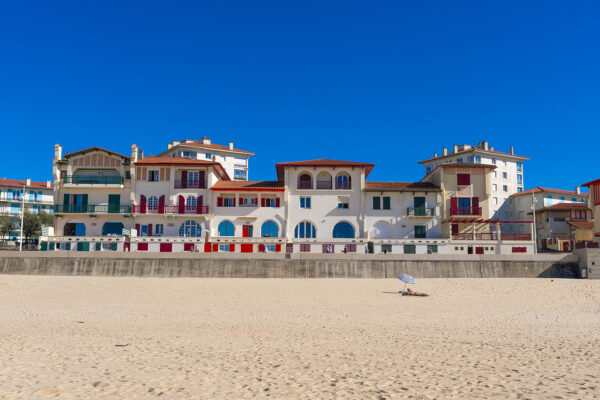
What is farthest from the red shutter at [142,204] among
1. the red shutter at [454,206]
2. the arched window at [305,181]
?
the red shutter at [454,206]

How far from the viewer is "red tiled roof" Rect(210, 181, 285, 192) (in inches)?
1683

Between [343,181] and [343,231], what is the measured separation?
503 cm

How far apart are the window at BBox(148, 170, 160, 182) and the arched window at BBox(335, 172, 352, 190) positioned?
57.8ft

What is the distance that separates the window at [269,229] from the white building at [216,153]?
2594 centimetres

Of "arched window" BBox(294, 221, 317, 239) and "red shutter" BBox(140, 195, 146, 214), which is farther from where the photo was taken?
"arched window" BBox(294, 221, 317, 239)

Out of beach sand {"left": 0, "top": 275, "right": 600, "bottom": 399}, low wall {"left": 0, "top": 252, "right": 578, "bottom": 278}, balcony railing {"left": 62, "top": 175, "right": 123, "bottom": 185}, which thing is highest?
balcony railing {"left": 62, "top": 175, "right": 123, "bottom": 185}

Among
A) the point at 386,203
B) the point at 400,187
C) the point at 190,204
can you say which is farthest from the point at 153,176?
the point at 400,187

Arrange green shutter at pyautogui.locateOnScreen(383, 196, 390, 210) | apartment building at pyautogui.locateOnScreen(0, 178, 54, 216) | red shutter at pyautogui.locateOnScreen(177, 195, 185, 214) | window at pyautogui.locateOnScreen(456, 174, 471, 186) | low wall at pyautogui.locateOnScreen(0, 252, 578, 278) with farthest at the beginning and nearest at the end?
apartment building at pyautogui.locateOnScreen(0, 178, 54, 216)
window at pyautogui.locateOnScreen(456, 174, 471, 186)
green shutter at pyautogui.locateOnScreen(383, 196, 390, 210)
red shutter at pyautogui.locateOnScreen(177, 195, 185, 214)
low wall at pyautogui.locateOnScreen(0, 252, 578, 278)

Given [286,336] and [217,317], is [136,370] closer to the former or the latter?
[286,336]

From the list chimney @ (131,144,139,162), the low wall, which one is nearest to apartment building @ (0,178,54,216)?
chimney @ (131,144,139,162)

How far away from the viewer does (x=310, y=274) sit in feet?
109

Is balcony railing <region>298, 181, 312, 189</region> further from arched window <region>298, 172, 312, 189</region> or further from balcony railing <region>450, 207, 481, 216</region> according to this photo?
balcony railing <region>450, 207, 481, 216</region>

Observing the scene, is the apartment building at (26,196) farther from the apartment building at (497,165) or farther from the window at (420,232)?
the apartment building at (497,165)

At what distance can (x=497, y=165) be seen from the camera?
7031 cm
